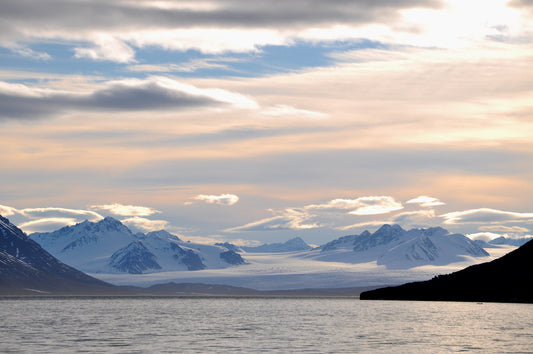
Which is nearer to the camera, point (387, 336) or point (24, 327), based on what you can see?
point (387, 336)

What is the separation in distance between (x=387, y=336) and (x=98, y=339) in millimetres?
55193

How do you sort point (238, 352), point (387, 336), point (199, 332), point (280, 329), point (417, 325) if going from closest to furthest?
point (238, 352) → point (387, 336) → point (199, 332) → point (280, 329) → point (417, 325)

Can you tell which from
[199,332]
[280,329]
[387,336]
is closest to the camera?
[387,336]

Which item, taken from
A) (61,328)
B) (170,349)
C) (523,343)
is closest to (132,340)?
(170,349)

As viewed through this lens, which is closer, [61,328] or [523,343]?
[523,343]

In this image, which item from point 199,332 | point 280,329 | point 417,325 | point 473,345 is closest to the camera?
point 473,345

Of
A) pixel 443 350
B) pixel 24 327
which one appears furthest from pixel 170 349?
pixel 24 327

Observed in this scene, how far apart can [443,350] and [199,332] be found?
5987 cm

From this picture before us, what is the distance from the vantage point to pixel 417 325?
198875 millimetres

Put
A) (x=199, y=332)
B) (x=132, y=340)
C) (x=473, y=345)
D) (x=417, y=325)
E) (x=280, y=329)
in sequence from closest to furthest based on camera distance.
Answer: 1. (x=473, y=345)
2. (x=132, y=340)
3. (x=199, y=332)
4. (x=280, y=329)
5. (x=417, y=325)

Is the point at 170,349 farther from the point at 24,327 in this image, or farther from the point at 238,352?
the point at 24,327

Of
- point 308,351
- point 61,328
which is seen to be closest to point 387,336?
point 308,351

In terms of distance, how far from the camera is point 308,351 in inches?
5032

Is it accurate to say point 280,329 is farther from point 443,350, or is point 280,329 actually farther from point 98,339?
point 443,350
